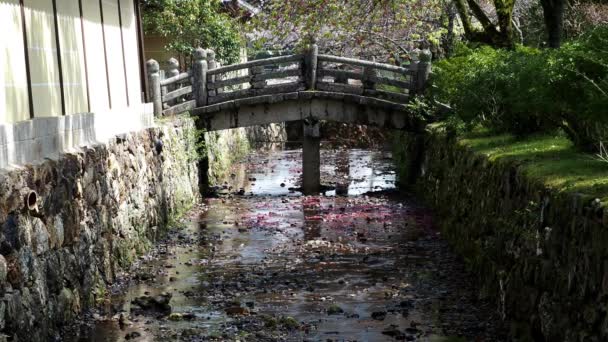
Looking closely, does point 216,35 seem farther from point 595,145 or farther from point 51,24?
point 595,145

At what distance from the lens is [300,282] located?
14086 mm

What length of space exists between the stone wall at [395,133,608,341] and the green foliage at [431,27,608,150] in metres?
0.83

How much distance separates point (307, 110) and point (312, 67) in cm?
123

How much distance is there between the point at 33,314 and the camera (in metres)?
9.56

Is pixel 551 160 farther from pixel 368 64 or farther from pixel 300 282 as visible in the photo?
pixel 368 64

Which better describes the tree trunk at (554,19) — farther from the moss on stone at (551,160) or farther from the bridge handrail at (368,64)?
the bridge handrail at (368,64)

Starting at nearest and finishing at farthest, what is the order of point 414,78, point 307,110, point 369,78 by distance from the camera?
point 414,78 → point 369,78 → point 307,110

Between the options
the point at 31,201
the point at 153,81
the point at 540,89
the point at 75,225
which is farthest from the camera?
the point at 153,81

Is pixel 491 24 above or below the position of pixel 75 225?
above

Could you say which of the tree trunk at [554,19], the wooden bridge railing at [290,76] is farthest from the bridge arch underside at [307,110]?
the tree trunk at [554,19]

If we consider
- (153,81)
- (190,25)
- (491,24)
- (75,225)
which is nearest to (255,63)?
(153,81)

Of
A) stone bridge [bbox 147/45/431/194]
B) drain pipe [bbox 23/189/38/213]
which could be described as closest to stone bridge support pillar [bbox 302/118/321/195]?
stone bridge [bbox 147/45/431/194]

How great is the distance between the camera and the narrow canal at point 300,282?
11258 mm

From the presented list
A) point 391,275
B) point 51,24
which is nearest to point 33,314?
point 51,24
